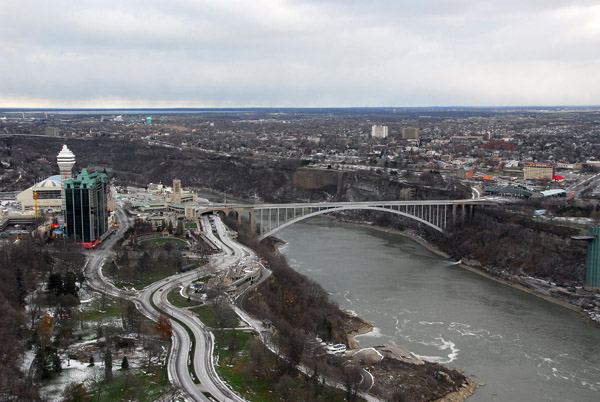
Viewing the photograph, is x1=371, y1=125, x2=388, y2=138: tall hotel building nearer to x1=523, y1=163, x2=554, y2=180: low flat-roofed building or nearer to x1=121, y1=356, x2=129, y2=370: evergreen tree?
x1=523, y1=163, x2=554, y2=180: low flat-roofed building

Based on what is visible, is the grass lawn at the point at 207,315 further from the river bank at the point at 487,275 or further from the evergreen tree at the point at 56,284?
the river bank at the point at 487,275

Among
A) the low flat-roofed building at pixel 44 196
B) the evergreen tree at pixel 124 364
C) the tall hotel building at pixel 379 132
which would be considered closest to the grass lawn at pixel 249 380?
the evergreen tree at pixel 124 364

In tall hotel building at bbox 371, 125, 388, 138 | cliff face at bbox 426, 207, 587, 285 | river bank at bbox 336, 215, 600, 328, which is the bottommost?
river bank at bbox 336, 215, 600, 328

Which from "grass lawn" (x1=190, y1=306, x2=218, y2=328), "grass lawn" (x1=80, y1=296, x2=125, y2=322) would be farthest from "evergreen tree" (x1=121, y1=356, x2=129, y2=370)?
"grass lawn" (x1=80, y1=296, x2=125, y2=322)

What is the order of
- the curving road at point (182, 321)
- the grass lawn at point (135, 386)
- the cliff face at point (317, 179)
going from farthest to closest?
1. the cliff face at point (317, 179)
2. the curving road at point (182, 321)
3. the grass lawn at point (135, 386)

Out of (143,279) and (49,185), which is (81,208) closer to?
(143,279)
